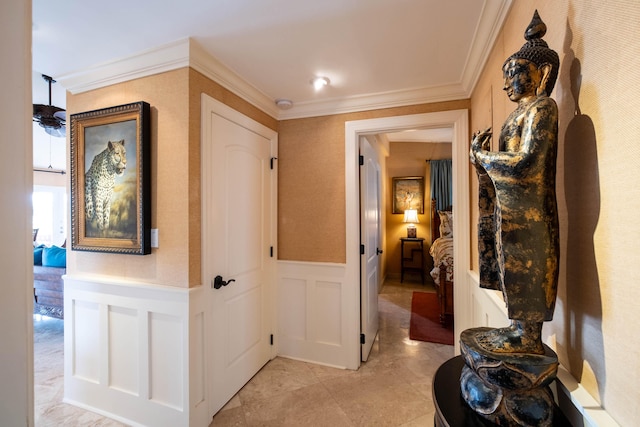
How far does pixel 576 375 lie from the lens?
760mm

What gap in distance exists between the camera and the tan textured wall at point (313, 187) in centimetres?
252

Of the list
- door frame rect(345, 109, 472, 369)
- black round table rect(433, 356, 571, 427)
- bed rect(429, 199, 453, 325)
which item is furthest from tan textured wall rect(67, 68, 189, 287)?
bed rect(429, 199, 453, 325)

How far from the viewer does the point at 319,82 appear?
215 cm

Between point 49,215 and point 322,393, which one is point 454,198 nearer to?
point 322,393

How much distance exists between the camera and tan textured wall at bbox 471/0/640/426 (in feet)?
1.85

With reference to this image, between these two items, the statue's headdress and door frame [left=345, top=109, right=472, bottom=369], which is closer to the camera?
the statue's headdress

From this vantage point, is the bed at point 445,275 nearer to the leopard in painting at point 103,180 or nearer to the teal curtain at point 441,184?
the teal curtain at point 441,184

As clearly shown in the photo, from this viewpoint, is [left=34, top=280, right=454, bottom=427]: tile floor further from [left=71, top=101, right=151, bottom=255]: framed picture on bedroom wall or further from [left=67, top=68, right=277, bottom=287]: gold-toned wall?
[left=71, top=101, right=151, bottom=255]: framed picture on bedroom wall

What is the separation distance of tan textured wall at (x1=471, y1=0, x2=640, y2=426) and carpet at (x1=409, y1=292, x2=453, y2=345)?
8.13 feet

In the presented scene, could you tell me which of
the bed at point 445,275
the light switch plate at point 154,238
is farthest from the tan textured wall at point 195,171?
the bed at point 445,275

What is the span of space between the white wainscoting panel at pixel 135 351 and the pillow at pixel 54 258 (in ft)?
5.87

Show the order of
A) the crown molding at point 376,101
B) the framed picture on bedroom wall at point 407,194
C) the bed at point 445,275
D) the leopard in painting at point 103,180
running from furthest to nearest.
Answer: the framed picture on bedroom wall at point 407,194, the bed at point 445,275, the crown molding at point 376,101, the leopard in painting at point 103,180

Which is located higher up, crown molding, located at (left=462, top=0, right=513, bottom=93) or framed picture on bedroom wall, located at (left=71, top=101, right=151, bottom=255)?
crown molding, located at (left=462, top=0, right=513, bottom=93)

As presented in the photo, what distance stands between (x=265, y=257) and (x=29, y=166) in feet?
6.63
